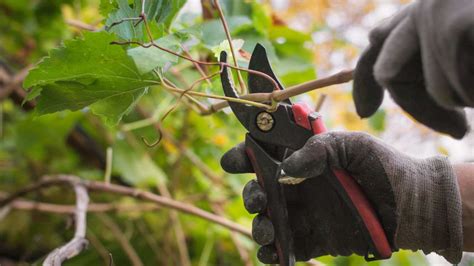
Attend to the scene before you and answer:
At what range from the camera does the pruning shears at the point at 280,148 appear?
2.09ft

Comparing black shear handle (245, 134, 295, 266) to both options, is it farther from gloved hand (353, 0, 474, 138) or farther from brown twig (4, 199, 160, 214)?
brown twig (4, 199, 160, 214)

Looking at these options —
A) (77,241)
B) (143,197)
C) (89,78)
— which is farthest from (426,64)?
(143,197)

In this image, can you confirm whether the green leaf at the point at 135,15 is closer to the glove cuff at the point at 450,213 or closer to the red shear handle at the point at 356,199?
the red shear handle at the point at 356,199

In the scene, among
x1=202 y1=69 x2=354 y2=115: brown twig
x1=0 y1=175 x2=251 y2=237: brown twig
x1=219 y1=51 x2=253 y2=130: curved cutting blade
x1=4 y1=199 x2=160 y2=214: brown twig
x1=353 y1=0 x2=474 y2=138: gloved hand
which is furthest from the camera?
x1=4 y1=199 x2=160 y2=214: brown twig

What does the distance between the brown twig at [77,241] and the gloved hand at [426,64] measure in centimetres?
37

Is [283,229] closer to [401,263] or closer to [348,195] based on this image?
[348,195]

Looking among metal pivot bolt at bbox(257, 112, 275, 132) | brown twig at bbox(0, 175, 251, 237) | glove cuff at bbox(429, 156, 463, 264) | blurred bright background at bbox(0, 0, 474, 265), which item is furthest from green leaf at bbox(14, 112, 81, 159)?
glove cuff at bbox(429, 156, 463, 264)

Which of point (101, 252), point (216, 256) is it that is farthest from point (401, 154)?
point (216, 256)

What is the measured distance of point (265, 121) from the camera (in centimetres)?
64

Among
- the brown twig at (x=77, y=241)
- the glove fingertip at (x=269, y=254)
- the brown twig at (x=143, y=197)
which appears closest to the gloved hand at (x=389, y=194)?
the glove fingertip at (x=269, y=254)

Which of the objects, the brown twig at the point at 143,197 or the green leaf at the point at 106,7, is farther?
the brown twig at the point at 143,197

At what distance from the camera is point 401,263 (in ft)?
3.43

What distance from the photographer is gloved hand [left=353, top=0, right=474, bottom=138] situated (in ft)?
1.39

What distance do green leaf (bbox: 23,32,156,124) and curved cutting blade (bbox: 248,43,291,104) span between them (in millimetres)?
111
